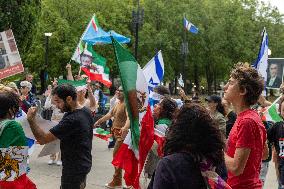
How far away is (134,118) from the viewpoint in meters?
3.86

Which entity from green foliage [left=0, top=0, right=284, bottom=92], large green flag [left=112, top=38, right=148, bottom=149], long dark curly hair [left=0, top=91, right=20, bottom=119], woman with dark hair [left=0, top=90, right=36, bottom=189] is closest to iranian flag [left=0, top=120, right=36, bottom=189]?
woman with dark hair [left=0, top=90, right=36, bottom=189]

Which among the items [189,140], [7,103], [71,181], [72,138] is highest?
[189,140]

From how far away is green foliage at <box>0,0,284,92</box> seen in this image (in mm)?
38594

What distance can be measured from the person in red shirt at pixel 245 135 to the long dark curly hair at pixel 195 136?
2.75 ft

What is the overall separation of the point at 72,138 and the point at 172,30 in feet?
129

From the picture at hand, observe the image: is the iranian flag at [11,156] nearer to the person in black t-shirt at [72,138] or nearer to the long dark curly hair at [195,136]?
the person in black t-shirt at [72,138]

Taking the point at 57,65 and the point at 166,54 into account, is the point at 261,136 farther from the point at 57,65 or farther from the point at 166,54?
the point at 166,54

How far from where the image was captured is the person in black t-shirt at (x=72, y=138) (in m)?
4.64

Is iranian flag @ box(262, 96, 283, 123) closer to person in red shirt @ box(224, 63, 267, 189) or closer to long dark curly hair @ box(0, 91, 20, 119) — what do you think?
person in red shirt @ box(224, 63, 267, 189)

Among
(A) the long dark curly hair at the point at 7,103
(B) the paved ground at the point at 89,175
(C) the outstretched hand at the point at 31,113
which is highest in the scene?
(A) the long dark curly hair at the point at 7,103

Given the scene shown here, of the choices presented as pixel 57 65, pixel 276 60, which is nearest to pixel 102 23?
pixel 57 65

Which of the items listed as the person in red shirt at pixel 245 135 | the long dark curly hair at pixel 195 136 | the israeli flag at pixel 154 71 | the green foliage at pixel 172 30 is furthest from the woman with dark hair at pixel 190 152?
the green foliage at pixel 172 30

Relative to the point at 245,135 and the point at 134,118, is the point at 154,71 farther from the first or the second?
the point at 245,135

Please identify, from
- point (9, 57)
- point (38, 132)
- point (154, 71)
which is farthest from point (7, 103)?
point (9, 57)
